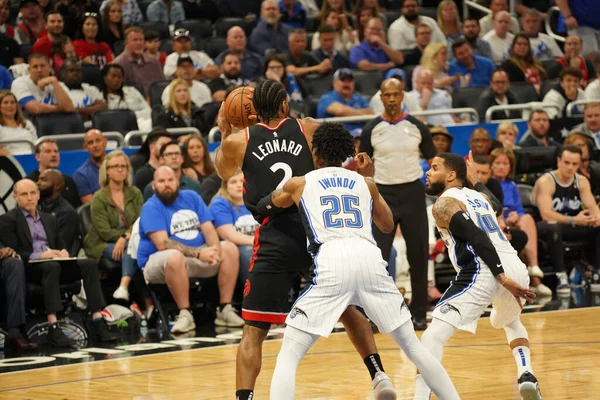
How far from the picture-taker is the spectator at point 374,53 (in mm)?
15375

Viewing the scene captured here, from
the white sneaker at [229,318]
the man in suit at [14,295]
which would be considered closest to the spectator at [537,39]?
the white sneaker at [229,318]

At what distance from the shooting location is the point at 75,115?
12359 millimetres

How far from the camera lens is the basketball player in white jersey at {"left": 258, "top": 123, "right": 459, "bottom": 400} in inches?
212

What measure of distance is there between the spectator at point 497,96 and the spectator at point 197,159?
414cm

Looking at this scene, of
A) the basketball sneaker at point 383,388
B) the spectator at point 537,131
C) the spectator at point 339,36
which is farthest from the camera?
the spectator at point 339,36

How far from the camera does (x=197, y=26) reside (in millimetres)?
16016

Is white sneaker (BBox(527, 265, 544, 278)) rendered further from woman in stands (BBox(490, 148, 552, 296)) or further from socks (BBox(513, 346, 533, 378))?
socks (BBox(513, 346, 533, 378))

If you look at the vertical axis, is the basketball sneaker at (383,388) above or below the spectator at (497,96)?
below

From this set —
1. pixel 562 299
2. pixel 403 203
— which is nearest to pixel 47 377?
pixel 403 203

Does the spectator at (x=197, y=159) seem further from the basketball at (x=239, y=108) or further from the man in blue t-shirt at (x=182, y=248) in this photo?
the basketball at (x=239, y=108)

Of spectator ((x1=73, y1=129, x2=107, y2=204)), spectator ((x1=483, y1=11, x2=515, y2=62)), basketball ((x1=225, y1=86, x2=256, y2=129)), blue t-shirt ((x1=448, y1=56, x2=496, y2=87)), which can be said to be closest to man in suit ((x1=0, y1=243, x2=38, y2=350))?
spectator ((x1=73, y1=129, x2=107, y2=204))

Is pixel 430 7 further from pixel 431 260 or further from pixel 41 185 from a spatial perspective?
pixel 41 185

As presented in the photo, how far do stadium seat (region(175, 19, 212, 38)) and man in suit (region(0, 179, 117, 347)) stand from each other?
6.17 m

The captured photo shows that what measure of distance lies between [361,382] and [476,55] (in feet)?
31.3
